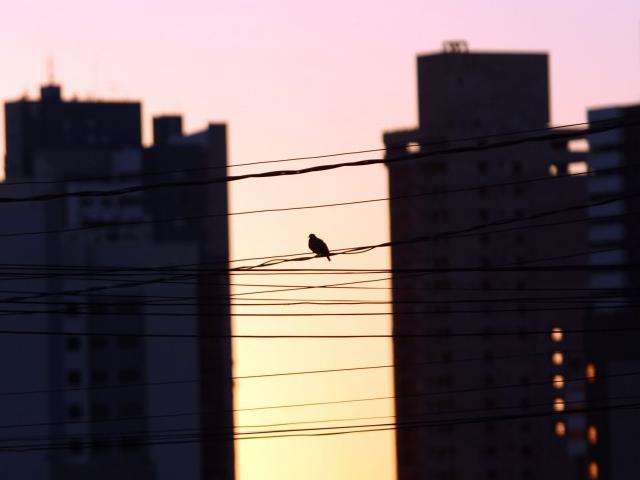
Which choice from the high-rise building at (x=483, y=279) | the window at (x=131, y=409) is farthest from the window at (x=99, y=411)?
the high-rise building at (x=483, y=279)

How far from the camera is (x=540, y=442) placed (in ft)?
487

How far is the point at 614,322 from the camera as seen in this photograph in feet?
449

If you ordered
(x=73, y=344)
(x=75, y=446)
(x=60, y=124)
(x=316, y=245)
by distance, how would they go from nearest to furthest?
(x=316, y=245) < (x=75, y=446) < (x=73, y=344) < (x=60, y=124)

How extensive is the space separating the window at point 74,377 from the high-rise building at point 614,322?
3146 cm

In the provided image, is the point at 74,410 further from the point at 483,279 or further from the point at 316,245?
the point at 316,245

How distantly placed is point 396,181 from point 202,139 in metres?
19.6

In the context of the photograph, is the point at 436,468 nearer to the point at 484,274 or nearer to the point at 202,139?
the point at 484,274

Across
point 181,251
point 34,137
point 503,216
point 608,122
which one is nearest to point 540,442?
point 503,216

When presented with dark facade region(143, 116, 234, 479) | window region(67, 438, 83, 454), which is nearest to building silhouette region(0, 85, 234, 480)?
window region(67, 438, 83, 454)

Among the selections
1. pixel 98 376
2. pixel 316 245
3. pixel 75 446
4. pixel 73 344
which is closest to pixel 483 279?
pixel 98 376

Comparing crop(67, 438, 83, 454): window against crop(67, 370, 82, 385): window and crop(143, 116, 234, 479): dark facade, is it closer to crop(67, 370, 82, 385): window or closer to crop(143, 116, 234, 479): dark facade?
crop(67, 370, 82, 385): window

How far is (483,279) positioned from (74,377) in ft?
142

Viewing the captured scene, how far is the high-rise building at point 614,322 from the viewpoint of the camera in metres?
127

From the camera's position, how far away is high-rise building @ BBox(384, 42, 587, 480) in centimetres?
14338
